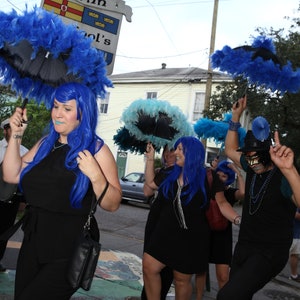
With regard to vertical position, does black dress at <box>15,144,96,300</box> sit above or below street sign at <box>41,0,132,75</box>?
below

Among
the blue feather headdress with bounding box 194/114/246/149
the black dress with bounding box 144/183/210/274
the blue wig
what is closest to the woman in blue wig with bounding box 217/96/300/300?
Result: the black dress with bounding box 144/183/210/274

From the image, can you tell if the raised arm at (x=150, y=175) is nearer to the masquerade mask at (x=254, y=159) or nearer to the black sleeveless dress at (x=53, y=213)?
the masquerade mask at (x=254, y=159)

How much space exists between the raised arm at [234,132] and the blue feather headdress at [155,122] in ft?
3.23

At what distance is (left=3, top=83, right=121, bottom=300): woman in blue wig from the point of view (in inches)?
98.2

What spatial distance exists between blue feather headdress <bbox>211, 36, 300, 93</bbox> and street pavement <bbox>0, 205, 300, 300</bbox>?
2784mm

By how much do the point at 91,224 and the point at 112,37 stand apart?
2.54 metres

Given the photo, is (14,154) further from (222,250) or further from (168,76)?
(168,76)

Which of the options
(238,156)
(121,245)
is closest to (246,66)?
(238,156)

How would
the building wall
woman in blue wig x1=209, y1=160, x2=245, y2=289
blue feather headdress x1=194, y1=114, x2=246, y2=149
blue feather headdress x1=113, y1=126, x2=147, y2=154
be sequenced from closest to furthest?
woman in blue wig x1=209, y1=160, x2=245, y2=289
blue feather headdress x1=113, y1=126, x2=147, y2=154
blue feather headdress x1=194, y1=114, x2=246, y2=149
the building wall

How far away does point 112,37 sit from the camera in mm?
4555

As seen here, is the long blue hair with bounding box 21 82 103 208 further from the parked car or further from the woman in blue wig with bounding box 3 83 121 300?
the parked car

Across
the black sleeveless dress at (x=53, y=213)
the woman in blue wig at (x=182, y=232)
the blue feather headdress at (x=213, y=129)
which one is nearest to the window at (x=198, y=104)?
the blue feather headdress at (x=213, y=129)

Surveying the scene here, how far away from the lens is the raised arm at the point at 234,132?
414 cm

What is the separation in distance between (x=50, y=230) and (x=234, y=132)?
7.69 feet
